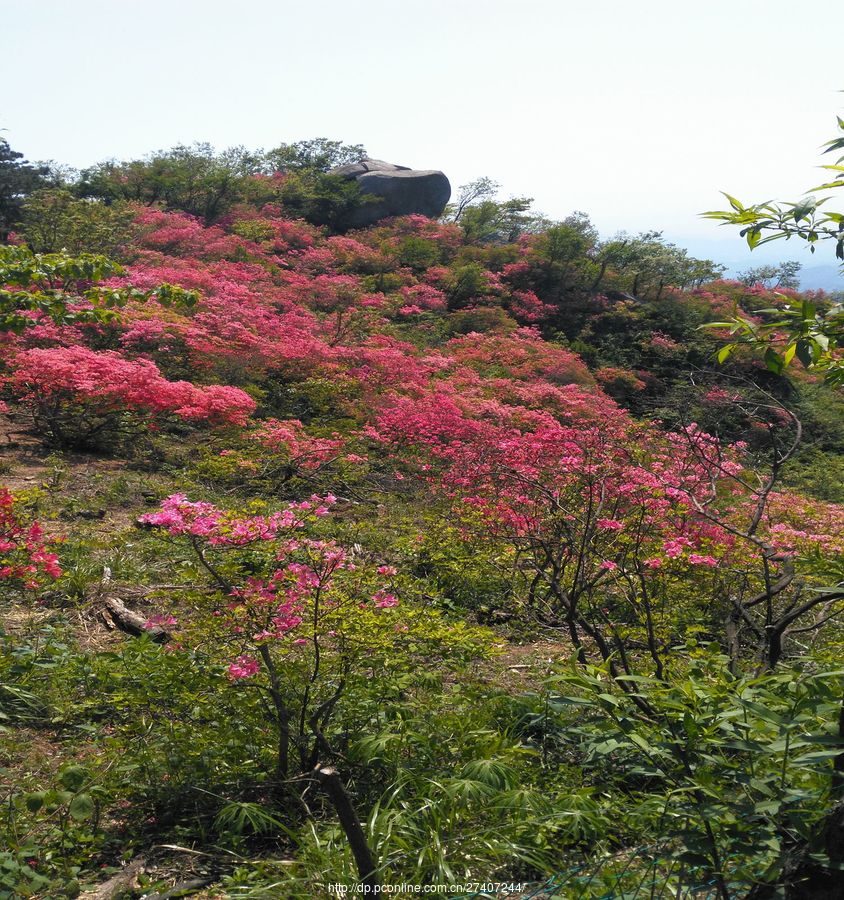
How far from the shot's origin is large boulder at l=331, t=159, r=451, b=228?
90.1 ft

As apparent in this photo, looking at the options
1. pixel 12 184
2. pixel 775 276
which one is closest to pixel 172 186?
pixel 12 184

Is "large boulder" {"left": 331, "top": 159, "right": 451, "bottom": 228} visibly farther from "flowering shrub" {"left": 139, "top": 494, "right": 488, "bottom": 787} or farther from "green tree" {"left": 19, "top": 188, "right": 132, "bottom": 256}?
"flowering shrub" {"left": 139, "top": 494, "right": 488, "bottom": 787}

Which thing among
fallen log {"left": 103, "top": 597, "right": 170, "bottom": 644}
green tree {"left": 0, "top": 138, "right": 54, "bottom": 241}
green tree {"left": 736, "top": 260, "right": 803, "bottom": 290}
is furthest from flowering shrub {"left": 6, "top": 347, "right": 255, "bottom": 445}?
green tree {"left": 736, "top": 260, "right": 803, "bottom": 290}

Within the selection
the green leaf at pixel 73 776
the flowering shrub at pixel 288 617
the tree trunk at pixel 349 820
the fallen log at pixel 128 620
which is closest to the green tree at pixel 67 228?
the fallen log at pixel 128 620

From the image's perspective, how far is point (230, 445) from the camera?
376 inches

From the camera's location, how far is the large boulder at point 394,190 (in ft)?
90.1

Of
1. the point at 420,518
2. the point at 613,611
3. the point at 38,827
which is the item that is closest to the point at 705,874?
the point at 38,827

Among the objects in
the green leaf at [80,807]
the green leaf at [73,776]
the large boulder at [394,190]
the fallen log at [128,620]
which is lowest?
the fallen log at [128,620]

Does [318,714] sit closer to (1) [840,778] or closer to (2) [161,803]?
(2) [161,803]

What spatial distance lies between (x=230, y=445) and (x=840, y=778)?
28.4 ft

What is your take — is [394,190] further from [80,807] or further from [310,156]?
[80,807]

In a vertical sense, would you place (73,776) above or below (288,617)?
below

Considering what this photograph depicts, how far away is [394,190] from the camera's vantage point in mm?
28672

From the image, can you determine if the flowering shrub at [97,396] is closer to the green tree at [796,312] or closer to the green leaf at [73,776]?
the green leaf at [73,776]
